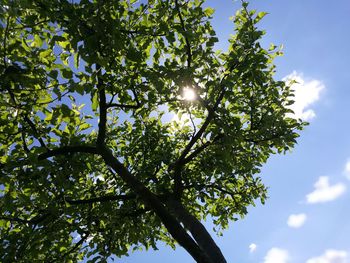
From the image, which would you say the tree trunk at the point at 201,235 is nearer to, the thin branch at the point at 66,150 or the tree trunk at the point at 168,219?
the tree trunk at the point at 168,219

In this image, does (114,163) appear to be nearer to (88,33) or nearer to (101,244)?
(101,244)

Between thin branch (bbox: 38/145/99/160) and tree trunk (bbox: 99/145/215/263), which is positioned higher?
thin branch (bbox: 38/145/99/160)

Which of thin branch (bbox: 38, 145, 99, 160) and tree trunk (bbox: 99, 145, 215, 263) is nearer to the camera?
tree trunk (bbox: 99, 145, 215, 263)

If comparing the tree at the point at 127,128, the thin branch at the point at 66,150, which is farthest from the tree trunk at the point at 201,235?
the thin branch at the point at 66,150

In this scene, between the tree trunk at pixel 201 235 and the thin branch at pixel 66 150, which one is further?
the thin branch at pixel 66 150

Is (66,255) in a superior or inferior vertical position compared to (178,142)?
inferior

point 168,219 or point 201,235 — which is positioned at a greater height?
point 168,219

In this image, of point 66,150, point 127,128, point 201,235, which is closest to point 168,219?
point 201,235

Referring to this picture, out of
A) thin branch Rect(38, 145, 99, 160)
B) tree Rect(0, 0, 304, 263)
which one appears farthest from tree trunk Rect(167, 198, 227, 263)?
thin branch Rect(38, 145, 99, 160)

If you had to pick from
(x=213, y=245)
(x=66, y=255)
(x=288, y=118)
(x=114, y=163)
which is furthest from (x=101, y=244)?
(x=288, y=118)

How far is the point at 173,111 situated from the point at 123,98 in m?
2.99

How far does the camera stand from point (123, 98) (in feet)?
34.6

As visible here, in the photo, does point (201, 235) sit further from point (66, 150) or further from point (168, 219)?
point (66, 150)

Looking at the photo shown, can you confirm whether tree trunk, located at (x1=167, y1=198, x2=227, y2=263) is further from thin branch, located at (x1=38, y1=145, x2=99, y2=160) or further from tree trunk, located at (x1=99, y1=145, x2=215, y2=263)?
thin branch, located at (x1=38, y1=145, x2=99, y2=160)
